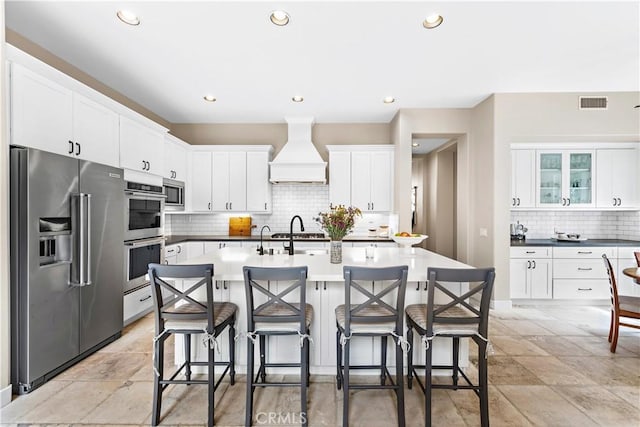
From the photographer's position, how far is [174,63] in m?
3.34

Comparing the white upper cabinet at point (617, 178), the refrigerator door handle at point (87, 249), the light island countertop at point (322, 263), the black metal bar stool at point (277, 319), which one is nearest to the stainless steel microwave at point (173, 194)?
the refrigerator door handle at point (87, 249)

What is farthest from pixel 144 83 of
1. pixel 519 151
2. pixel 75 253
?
pixel 519 151

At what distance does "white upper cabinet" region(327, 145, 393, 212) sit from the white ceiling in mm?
961

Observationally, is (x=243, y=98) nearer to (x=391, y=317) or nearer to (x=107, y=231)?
(x=107, y=231)

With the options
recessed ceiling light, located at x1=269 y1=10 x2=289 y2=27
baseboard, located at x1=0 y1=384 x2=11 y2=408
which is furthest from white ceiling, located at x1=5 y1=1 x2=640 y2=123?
baseboard, located at x1=0 y1=384 x2=11 y2=408

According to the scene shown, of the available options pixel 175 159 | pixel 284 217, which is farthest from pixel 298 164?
pixel 175 159

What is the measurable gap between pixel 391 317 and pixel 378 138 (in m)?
4.22

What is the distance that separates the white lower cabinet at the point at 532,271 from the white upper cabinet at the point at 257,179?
13.1ft

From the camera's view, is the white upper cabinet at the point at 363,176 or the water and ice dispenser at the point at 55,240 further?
the white upper cabinet at the point at 363,176

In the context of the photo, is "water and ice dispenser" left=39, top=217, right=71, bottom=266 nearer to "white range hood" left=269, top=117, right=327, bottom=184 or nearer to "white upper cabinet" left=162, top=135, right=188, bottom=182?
"white upper cabinet" left=162, top=135, right=188, bottom=182

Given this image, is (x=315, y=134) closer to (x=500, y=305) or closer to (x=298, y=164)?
(x=298, y=164)

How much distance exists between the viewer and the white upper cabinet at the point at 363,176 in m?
5.25

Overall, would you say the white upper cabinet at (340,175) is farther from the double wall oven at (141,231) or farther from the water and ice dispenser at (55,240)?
the water and ice dispenser at (55,240)

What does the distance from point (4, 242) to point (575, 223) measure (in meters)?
7.06
